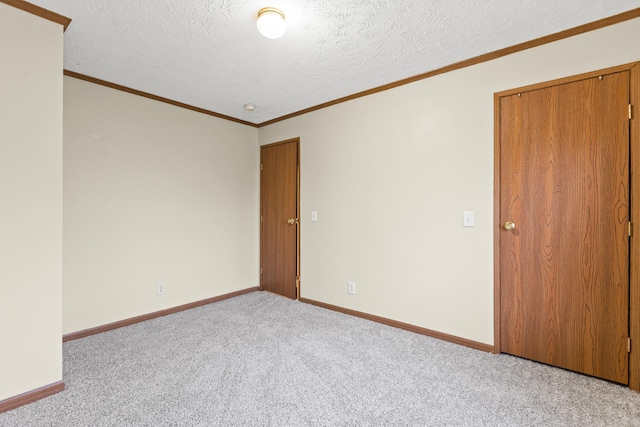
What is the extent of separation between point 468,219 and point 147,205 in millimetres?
3124

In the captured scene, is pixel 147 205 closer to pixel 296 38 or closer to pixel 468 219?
pixel 296 38

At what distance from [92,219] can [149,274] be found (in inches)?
30.5

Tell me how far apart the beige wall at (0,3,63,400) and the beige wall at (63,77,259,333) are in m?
0.89

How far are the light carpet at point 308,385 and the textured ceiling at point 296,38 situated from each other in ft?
7.72

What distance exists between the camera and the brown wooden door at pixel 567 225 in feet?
6.27

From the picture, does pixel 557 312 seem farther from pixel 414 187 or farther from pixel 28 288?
pixel 28 288

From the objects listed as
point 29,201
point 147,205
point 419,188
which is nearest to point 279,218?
point 147,205

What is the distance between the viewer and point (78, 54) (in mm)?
2338

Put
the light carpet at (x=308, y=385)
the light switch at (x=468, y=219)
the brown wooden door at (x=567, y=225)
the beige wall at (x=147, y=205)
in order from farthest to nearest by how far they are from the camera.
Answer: the beige wall at (x=147, y=205) < the light switch at (x=468, y=219) < the brown wooden door at (x=567, y=225) < the light carpet at (x=308, y=385)

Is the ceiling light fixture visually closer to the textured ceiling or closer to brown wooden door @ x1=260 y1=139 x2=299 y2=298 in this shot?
the textured ceiling

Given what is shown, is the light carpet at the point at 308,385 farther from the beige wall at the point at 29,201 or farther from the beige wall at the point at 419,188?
the beige wall at the point at 419,188

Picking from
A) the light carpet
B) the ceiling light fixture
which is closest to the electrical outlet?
the light carpet

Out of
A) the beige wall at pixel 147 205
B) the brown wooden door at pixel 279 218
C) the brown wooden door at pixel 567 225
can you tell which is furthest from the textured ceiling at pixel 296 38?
the brown wooden door at pixel 279 218

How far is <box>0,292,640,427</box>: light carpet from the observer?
162 cm
